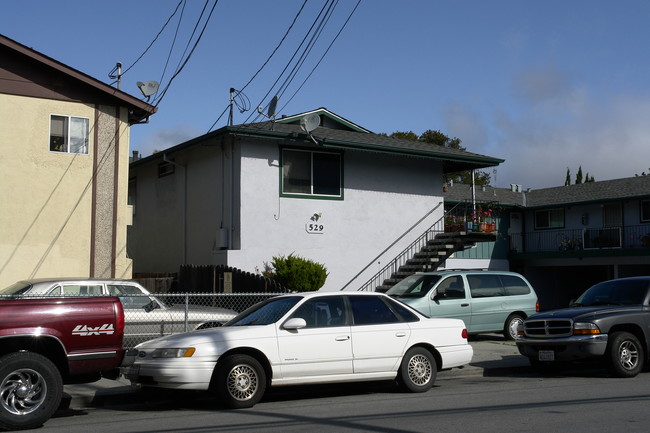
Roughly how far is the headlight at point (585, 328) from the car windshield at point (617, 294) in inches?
52.4

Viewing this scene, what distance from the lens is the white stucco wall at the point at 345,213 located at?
788 inches

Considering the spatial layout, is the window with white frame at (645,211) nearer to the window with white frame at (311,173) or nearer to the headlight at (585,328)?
the window with white frame at (311,173)

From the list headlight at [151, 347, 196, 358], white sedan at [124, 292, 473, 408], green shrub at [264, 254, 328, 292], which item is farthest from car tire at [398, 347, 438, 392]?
green shrub at [264, 254, 328, 292]

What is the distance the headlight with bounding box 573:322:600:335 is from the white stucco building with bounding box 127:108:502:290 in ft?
32.9

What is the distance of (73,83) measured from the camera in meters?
18.1

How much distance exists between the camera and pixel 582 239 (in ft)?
106

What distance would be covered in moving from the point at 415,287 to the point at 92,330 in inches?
368

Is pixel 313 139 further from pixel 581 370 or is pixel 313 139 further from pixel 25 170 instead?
pixel 581 370

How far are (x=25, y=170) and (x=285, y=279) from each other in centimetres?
690

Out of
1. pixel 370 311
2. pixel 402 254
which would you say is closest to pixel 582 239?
pixel 402 254

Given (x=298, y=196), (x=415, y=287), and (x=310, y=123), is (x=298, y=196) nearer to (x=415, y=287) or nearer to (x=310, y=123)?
(x=310, y=123)

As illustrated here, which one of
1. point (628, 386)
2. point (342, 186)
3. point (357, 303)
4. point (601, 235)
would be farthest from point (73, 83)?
point (601, 235)

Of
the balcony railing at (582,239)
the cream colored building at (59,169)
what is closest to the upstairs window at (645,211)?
the balcony railing at (582,239)

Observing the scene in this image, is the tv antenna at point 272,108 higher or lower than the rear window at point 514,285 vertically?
higher
